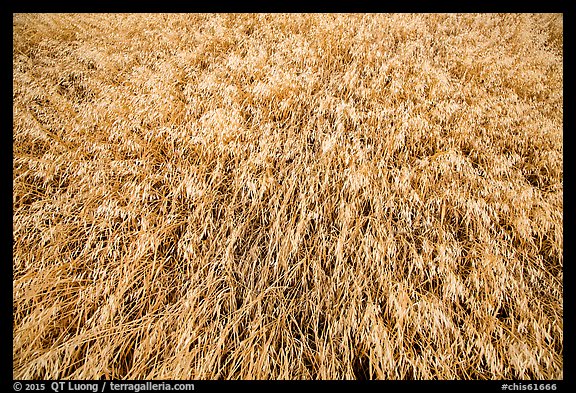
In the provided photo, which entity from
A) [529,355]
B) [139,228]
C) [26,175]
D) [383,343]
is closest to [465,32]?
[529,355]

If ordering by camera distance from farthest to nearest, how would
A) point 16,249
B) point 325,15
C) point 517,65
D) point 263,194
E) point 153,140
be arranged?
point 325,15 → point 517,65 → point 153,140 → point 263,194 → point 16,249

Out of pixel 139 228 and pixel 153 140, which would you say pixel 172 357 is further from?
pixel 153 140

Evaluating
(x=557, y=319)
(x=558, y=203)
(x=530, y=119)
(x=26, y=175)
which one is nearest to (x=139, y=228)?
(x=26, y=175)

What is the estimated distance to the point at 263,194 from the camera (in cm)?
163

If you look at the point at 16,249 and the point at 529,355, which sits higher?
the point at 16,249

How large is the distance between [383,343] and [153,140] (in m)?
1.72

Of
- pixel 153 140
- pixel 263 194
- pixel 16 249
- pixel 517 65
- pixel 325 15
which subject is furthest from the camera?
pixel 325 15

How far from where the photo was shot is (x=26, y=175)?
1.71 meters

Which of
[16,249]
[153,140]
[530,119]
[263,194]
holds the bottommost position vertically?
[16,249]

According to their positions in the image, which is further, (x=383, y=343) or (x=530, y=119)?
(x=530, y=119)

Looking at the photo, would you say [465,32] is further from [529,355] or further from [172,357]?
[172,357]

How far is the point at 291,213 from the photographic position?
1.53 meters

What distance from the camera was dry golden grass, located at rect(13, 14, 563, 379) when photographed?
4.17ft

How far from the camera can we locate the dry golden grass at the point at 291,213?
1.27 metres
